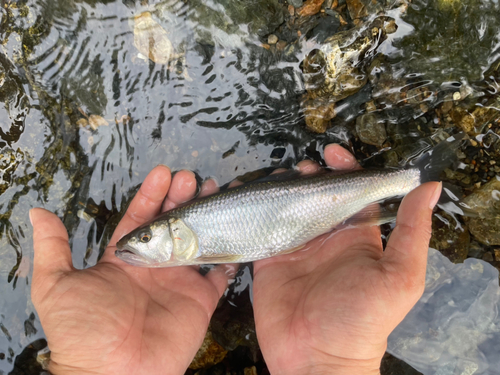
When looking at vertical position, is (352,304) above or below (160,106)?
below

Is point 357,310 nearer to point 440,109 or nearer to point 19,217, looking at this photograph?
point 440,109

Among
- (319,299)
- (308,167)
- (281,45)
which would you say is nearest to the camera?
(319,299)

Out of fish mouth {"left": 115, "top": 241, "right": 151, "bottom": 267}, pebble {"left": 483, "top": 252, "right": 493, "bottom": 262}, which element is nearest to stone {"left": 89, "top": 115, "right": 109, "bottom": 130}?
fish mouth {"left": 115, "top": 241, "right": 151, "bottom": 267}

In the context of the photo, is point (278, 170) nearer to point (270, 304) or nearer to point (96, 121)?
point (270, 304)

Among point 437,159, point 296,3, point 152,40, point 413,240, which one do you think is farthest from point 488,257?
point 152,40

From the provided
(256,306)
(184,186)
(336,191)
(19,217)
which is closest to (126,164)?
(184,186)

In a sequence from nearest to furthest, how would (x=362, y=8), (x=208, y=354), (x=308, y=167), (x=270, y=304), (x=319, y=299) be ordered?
(x=319, y=299)
(x=270, y=304)
(x=362, y=8)
(x=308, y=167)
(x=208, y=354)

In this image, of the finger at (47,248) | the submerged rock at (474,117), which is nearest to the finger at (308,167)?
the submerged rock at (474,117)
